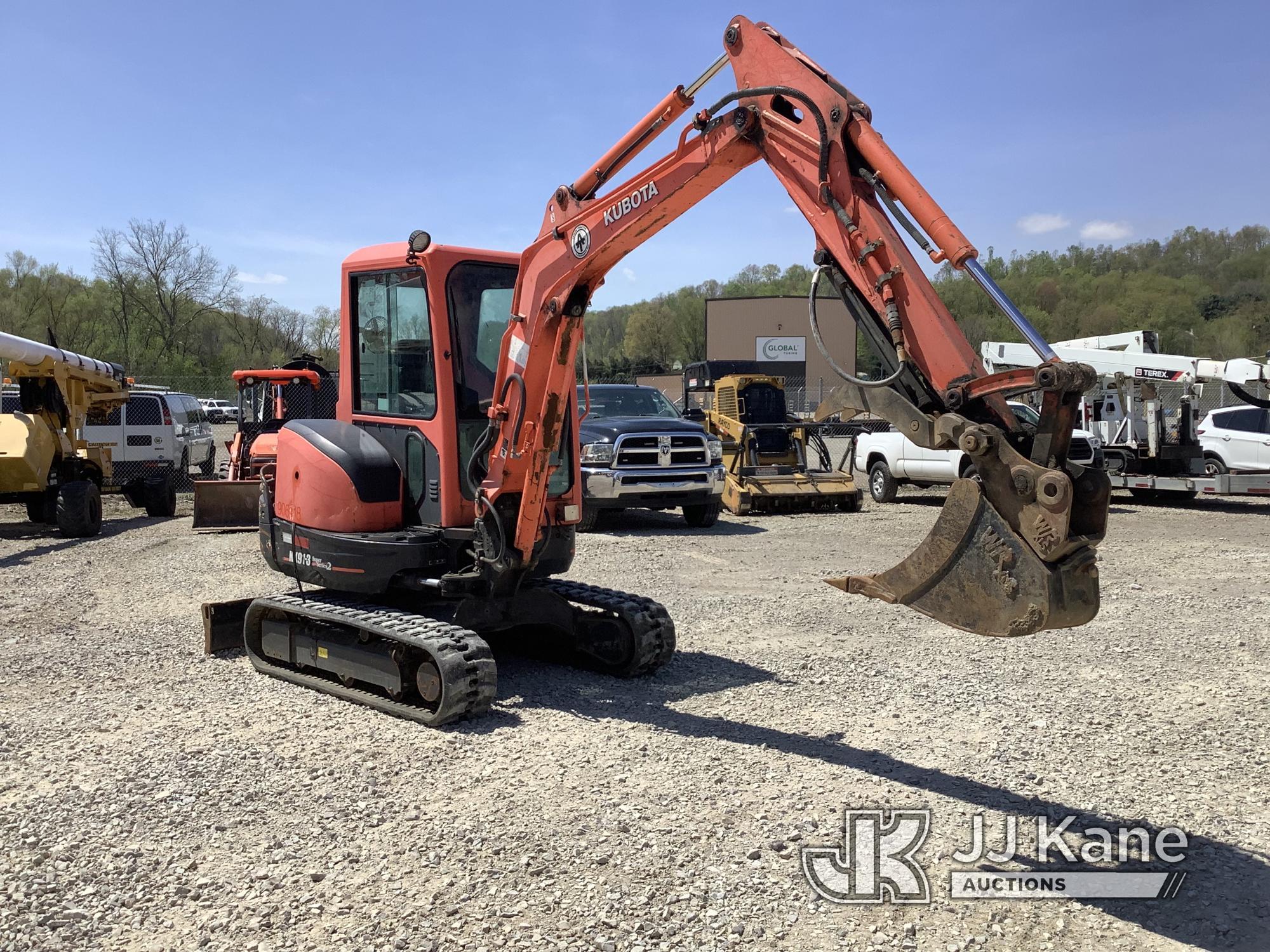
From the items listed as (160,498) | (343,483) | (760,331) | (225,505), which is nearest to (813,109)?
(343,483)

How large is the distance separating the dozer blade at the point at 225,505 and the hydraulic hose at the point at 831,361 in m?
10.1

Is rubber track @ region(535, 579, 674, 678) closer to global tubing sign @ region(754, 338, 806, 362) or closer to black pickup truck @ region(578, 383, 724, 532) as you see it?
black pickup truck @ region(578, 383, 724, 532)

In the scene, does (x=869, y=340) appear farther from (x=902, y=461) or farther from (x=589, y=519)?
(x=902, y=461)

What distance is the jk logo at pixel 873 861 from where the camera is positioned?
156 inches

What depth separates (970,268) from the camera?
418cm

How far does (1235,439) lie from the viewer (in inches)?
752

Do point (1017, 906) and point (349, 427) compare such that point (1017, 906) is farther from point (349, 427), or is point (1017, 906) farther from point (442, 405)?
point (349, 427)

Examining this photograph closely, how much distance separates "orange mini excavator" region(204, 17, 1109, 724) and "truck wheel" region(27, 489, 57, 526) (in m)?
8.37

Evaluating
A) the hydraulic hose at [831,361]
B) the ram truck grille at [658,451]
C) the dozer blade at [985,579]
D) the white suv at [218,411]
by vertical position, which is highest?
the white suv at [218,411]

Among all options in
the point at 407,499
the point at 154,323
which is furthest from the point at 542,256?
the point at 154,323

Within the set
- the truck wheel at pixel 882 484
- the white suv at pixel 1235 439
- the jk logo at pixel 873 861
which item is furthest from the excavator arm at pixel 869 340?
the white suv at pixel 1235 439

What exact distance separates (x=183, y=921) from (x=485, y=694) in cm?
228

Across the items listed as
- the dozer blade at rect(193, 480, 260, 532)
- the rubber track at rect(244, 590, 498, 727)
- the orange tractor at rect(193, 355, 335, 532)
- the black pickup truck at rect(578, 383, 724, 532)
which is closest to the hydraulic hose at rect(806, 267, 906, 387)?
the rubber track at rect(244, 590, 498, 727)

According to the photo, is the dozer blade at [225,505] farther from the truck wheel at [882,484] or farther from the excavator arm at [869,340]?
the truck wheel at [882,484]
